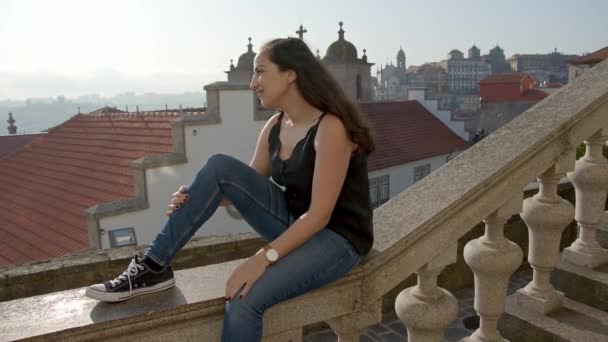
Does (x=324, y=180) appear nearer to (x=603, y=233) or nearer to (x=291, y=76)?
(x=291, y=76)

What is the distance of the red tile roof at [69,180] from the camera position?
51.3 feet

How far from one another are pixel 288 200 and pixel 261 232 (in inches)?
7.1

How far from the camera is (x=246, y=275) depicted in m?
1.79

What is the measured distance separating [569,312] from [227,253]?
10.4 feet

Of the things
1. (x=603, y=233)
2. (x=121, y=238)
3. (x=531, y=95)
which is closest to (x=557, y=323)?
(x=603, y=233)

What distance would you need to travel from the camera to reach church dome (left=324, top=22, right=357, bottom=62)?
3778 cm

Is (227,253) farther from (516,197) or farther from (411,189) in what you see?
(516,197)

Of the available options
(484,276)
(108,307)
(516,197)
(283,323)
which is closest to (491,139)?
(516,197)

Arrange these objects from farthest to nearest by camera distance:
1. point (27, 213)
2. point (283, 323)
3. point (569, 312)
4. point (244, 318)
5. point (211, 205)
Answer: point (27, 213) < point (569, 312) < point (211, 205) < point (283, 323) < point (244, 318)

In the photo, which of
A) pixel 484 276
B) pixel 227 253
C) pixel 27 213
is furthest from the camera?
pixel 27 213

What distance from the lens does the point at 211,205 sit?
2.04 m

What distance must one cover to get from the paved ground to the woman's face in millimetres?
2356

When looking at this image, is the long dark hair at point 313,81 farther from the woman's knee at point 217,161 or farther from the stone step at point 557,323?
the stone step at point 557,323

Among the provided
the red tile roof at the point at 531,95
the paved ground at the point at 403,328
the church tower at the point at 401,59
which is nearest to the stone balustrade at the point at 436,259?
the paved ground at the point at 403,328
